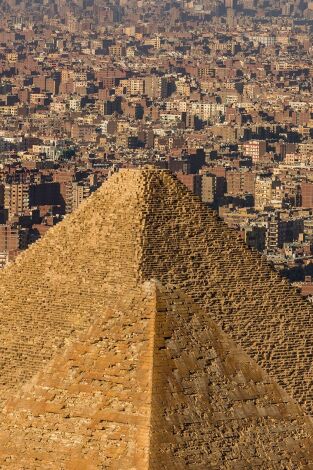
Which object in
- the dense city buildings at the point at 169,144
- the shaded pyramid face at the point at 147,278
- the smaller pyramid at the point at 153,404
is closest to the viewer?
the smaller pyramid at the point at 153,404

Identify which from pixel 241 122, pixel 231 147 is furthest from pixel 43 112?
pixel 231 147

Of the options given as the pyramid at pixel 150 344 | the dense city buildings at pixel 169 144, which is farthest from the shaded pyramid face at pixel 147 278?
the dense city buildings at pixel 169 144

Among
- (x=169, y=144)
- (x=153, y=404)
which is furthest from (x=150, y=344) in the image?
(x=169, y=144)

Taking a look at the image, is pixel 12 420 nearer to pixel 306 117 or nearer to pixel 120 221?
pixel 120 221

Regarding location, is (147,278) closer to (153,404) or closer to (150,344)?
(150,344)

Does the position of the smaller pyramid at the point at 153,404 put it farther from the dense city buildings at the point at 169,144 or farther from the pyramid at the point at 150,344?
the dense city buildings at the point at 169,144

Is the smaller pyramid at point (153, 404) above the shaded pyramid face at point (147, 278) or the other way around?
the other way around

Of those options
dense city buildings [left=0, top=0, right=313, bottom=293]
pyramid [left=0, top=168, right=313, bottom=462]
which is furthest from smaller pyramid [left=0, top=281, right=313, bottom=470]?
dense city buildings [left=0, top=0, right=313, bottom=293]
